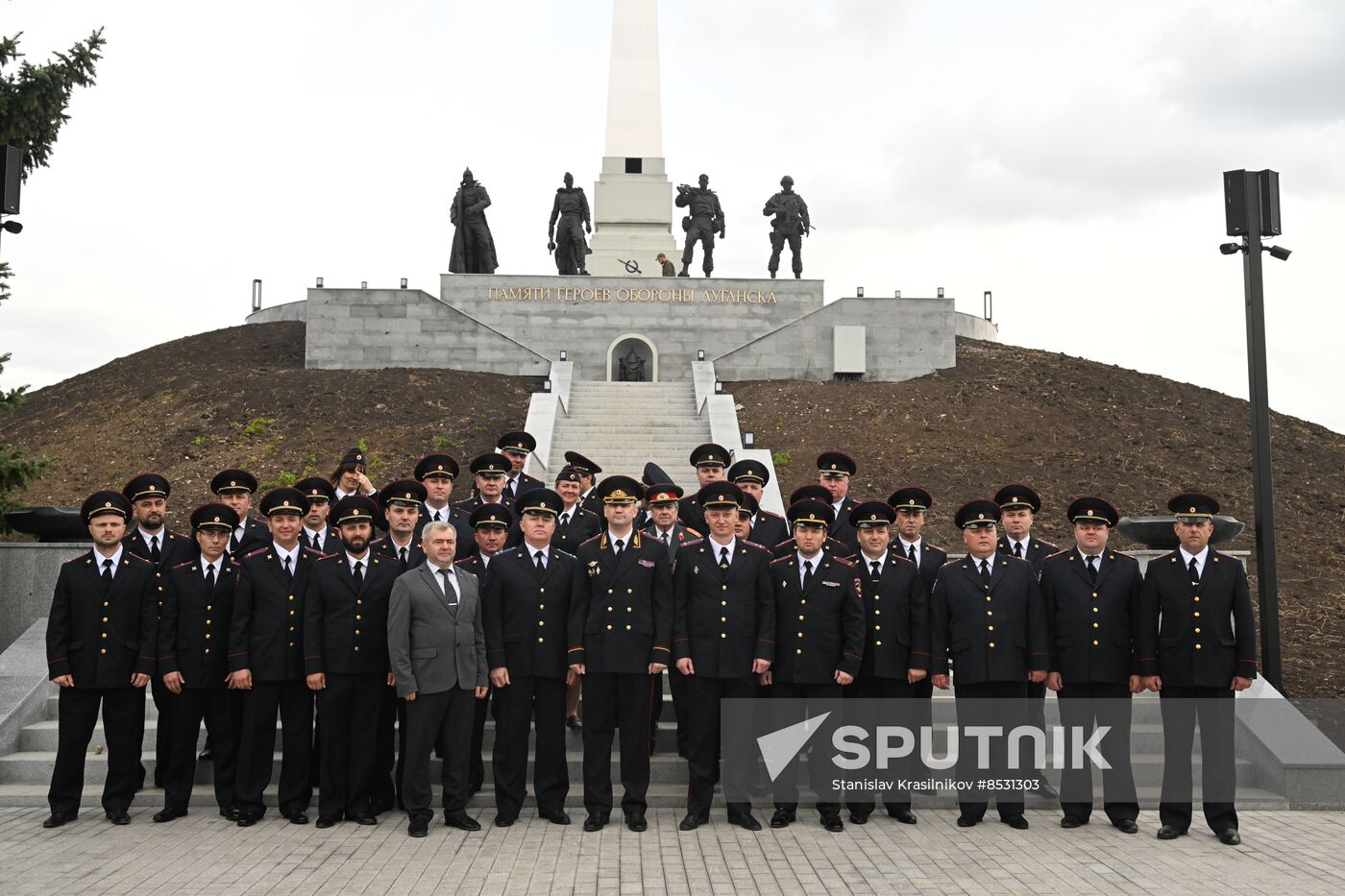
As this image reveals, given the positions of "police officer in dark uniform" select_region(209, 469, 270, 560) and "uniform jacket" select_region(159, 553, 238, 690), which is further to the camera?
"police officer in dark uniform" select_region(209, 469, 270, 560)

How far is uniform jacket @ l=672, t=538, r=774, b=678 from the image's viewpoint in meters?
7.64

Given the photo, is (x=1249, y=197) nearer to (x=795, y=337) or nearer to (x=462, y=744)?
(x=462, y=744)

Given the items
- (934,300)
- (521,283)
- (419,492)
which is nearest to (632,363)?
(521,283)

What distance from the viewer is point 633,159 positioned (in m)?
32.0

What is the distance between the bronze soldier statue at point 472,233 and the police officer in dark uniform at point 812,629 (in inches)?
871

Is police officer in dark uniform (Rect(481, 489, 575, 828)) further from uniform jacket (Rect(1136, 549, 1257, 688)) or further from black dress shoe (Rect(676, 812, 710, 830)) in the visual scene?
uniform jacket (Rect(1136, 549, 1257, 688))

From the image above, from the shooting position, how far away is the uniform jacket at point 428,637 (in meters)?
7.40

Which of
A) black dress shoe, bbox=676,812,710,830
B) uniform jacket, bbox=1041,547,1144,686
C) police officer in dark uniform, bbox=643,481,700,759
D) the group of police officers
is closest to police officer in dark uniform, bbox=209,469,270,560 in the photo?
the group of police officers

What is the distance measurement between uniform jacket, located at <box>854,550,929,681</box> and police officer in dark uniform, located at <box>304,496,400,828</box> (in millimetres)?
3121

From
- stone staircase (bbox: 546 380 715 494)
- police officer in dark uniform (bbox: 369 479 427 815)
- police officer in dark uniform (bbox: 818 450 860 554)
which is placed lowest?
police officer in dark uniform (bbox: 369 479 427 815)

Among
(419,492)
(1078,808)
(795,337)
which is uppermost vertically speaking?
(795,337)

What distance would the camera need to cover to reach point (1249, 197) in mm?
9508

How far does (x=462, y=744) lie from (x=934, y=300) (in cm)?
2125

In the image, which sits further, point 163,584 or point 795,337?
point 795,337
